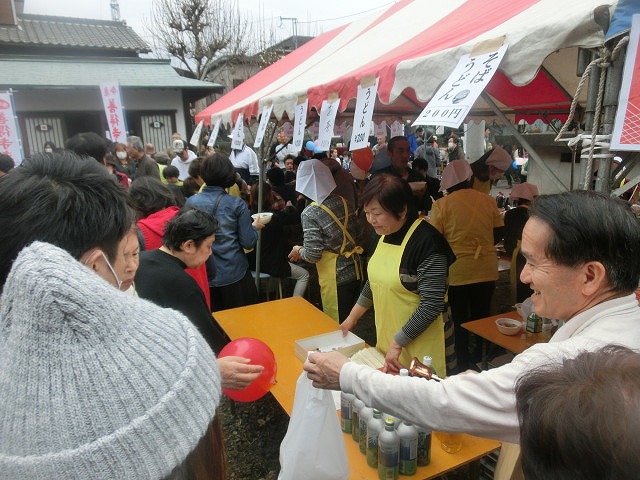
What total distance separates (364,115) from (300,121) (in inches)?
34.7

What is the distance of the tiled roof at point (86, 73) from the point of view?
33.2 ft

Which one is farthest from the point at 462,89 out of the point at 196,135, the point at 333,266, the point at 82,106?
the point at 82,106

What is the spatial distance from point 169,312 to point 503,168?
450 cm

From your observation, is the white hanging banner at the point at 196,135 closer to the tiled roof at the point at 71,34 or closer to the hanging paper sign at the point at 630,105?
the hanging paper sign at the point at 630,105

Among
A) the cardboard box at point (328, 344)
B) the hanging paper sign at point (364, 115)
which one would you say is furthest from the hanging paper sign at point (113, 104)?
the cardboard box at point (328, 344)

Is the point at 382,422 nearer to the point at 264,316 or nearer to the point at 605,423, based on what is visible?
the point at 605,423

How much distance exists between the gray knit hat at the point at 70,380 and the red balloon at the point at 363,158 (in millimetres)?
4985

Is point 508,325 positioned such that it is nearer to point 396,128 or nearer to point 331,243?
point 331,243

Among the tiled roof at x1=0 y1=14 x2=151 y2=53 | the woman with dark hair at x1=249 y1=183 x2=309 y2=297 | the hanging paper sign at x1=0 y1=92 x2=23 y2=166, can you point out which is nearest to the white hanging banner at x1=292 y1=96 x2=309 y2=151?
the woman with dark hair at x1=249 y1=183 x2=309 y2=297

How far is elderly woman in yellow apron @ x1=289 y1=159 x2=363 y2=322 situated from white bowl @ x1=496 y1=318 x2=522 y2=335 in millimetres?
1121

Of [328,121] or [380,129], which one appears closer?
[328,121]

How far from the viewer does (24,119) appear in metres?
10.2

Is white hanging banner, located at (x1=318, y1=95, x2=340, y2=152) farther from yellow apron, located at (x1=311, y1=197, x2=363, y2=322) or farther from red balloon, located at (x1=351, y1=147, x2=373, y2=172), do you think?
red balloon, located at (x1=351, y1=147, x2=373, y2=172)

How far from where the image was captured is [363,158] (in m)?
5.45
